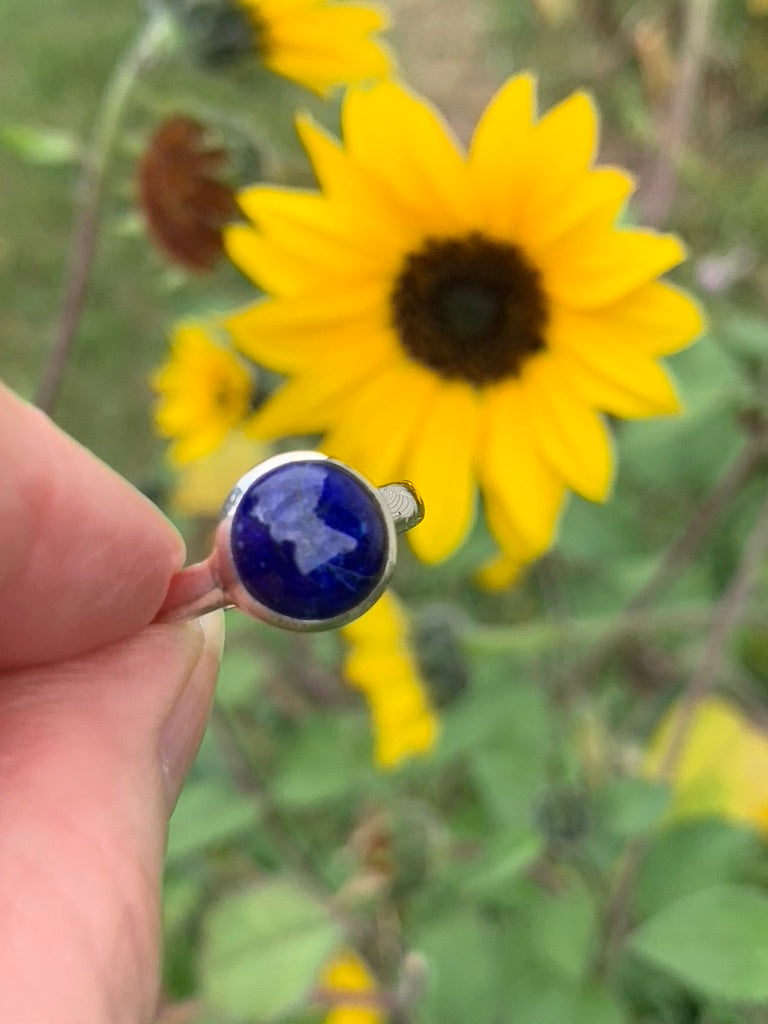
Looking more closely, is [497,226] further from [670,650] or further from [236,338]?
[670,650]

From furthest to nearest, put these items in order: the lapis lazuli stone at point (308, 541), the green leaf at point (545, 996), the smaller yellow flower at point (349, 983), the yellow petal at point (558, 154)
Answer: the smaller yellow flower at point (349, 983) → the green leaf at point (545, 996) → the yellow petal at point (558, 154) → the lapis lazuli stone at point (308, 541)

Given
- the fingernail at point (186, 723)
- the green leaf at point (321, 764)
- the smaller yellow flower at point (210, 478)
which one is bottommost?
the green leaf at point (321, 764)

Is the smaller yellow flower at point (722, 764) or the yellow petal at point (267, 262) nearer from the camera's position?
the yellow petal at point (267, 262)

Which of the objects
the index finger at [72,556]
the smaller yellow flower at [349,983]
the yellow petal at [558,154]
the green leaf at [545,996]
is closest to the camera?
the index finger at [72,556]

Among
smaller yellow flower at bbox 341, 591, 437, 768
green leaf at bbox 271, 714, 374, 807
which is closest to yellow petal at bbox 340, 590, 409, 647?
smaller yellow flower at bbox 341, 591, 437, 768

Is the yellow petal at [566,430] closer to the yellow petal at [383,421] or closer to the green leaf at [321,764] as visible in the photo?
the yellow petal at [383,421]

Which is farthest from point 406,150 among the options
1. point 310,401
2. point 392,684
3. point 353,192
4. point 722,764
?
point 722,764

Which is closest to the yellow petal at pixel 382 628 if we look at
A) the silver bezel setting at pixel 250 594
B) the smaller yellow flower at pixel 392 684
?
the smaller yellow flower at pixel 392 684

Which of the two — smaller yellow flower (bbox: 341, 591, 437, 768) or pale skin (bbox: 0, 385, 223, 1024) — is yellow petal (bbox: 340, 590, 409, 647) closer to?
smaller yellow flower (bbox: 341, 591, 437, 768)
